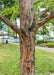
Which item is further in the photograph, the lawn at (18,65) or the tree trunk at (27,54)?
the lawn at (18,65)

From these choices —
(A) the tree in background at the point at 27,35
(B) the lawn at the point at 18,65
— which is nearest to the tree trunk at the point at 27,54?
(A) the tree in background at the point at 27,35

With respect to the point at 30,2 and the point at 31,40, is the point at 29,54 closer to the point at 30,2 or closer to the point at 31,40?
the point at 31,40

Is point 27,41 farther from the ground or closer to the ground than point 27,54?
farther from the ground

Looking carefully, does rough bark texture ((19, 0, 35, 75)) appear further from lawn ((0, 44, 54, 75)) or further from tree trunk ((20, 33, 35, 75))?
lawn ((0, 44, 54, 75))

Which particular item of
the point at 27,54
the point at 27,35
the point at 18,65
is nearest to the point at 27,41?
the point at 27,35

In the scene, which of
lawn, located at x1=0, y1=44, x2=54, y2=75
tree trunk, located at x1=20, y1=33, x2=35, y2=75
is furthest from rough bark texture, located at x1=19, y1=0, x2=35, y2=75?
lawn, located at x1=0, y1=44, x2=54, y2=75

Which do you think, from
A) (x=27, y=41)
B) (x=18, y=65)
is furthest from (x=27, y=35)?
(x=18, y=65)

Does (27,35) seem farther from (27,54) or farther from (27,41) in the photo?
(27,54)

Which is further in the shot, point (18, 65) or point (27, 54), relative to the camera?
point (18, 65)

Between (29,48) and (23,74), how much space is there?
25.9 inches

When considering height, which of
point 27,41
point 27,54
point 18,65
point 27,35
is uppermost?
point 27,35

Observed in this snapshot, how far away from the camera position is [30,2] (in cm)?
274

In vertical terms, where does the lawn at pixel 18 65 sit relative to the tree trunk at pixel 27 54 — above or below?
below

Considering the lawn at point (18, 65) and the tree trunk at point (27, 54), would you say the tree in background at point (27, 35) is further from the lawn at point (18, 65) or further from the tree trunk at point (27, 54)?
the lawn at point (18, 65)
